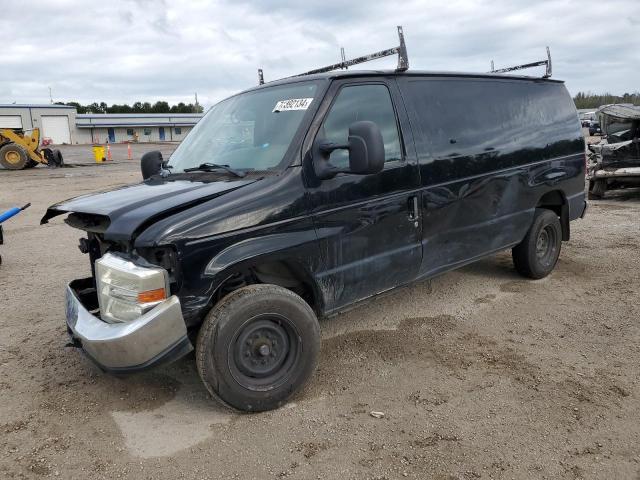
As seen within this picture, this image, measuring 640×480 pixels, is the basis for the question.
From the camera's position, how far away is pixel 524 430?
9.81 ft

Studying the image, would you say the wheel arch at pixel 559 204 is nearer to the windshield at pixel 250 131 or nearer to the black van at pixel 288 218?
the black van at pixel 288 218

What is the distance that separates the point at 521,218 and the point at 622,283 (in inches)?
55.1

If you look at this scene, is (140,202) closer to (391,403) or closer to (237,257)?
(237,257)

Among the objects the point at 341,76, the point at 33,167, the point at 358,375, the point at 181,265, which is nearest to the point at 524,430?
the point at 358,375

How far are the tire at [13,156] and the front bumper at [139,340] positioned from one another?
24014mm

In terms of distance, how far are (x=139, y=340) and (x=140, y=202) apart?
864 mm

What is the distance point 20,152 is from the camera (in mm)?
23469

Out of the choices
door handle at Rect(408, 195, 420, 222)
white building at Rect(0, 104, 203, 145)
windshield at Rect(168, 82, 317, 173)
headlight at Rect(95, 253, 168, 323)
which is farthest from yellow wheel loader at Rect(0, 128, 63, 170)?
white building at Rect(0, 104, 203, 145)

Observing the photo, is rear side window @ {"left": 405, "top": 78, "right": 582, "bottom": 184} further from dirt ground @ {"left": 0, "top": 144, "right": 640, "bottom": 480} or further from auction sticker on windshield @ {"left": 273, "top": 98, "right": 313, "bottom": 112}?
dirt ground @ {"left": 0, "top": 144, "right": 640, "bottom": 480}

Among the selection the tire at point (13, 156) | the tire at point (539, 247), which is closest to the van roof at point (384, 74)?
the tire at point (539, 247)

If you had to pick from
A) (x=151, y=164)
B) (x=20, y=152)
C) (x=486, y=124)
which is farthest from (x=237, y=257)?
(x=20, y=152)

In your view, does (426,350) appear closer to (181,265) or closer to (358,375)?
(358,375)

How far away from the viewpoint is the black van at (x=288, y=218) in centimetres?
297

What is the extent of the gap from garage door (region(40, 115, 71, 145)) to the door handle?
7008 cm
